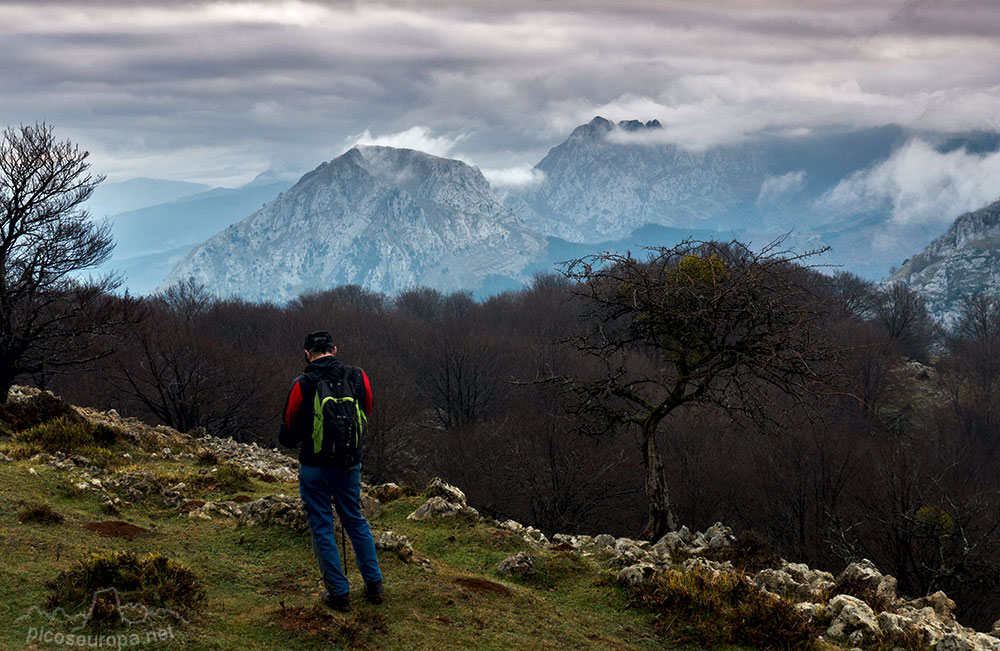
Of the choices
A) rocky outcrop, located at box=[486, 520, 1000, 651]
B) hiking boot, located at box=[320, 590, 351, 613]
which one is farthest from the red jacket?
rocky outcrop, located at box=[486, 520, 1000, 651]

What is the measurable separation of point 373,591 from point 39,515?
5.71 m

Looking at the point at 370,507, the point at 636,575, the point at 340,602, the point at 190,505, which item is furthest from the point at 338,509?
the point at 190,505

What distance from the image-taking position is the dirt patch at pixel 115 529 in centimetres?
998

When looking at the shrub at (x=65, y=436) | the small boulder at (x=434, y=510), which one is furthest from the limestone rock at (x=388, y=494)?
the shrub at (x=65, y=436)

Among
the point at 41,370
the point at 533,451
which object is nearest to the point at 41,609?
the point at 41,370

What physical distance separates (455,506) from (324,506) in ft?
18.1

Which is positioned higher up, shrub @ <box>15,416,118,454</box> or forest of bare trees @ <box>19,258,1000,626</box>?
shrub @ <box>15,416,118,454</box>

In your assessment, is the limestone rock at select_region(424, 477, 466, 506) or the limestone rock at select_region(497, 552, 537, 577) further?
the limestone rock at select_region(424, 477, 466, 506)

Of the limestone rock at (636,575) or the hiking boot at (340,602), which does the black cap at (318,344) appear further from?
the limestone rock at (636,575)

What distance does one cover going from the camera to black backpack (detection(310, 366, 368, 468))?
24.6 ft

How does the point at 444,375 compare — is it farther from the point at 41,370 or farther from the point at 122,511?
the point at 122,511

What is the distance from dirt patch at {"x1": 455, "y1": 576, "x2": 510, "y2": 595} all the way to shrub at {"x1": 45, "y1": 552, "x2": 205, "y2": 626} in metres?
3.30

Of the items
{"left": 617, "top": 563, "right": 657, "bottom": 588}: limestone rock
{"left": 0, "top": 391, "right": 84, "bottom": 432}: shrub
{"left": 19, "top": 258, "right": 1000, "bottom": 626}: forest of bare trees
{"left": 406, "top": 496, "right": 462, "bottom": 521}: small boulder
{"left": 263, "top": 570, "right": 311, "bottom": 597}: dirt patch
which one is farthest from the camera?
{"left": 19, "top": 258, "right": 1000, "bottom": 626}: forest of bare trees

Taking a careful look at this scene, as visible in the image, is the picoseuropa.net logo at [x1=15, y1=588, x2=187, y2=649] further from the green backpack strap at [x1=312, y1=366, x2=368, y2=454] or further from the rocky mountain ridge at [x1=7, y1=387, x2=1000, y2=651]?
the rocky mountain ridge at [x1=7, y1=387, x2=1000, y2=651]
